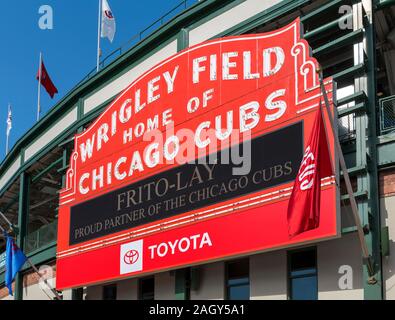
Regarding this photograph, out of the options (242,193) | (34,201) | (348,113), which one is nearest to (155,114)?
(242,193)

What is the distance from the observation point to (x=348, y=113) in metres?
16.0

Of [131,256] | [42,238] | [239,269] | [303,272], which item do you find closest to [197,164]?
[239,269]

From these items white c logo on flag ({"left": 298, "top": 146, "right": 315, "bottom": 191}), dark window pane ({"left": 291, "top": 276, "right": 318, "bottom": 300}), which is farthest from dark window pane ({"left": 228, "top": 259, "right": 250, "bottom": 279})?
white c logo on flag ({"left": 298, "top": 146, "right": 315, "bottom": 191})

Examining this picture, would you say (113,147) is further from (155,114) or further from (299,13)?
(299,13)

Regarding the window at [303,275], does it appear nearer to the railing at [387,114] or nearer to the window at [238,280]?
the window at [238,280]

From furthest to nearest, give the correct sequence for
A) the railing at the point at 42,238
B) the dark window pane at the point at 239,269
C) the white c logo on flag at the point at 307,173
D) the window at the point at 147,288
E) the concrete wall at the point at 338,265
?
the railing at the point at 42,238, the window at the point at 147,288, the dark window pane at the point at 239,269, the concrete wall at the point at 338,265, the white c logo on flag at the point at 307,173

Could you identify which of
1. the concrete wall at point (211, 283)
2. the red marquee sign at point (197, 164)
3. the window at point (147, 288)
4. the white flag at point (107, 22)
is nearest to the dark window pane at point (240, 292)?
the concrete wall at point (211, 283)

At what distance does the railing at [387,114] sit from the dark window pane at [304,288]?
13.0 ft

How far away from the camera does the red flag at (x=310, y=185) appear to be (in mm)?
13719

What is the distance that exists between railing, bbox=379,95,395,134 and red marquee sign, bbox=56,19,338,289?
165cm

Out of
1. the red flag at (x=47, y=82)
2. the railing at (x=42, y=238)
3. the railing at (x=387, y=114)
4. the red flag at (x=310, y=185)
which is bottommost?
the red flag at (x=310, y=185)

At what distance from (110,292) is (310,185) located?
37.0ft

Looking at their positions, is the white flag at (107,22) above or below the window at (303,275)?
above
